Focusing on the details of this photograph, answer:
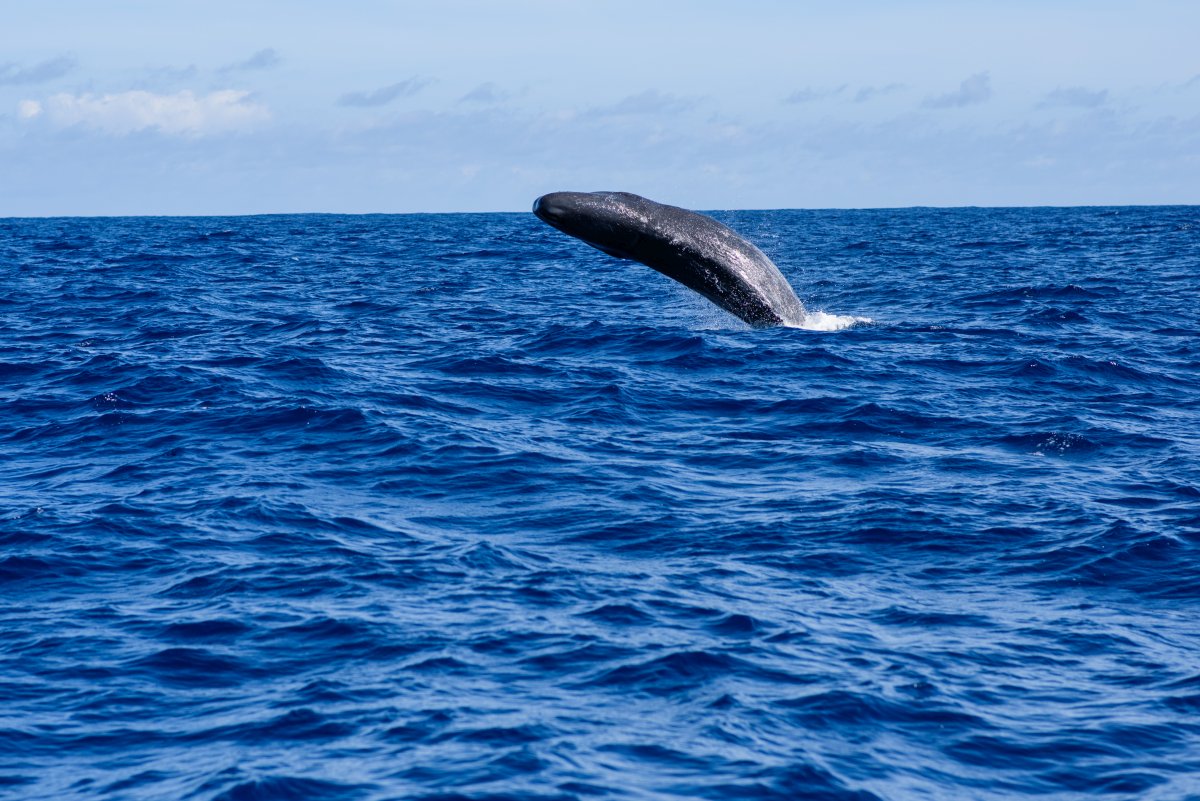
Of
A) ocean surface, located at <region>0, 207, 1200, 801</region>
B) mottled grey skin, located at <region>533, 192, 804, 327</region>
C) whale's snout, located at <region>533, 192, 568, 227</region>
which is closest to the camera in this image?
ocean surface, located at <region>0, 207, 1200, 801</region>

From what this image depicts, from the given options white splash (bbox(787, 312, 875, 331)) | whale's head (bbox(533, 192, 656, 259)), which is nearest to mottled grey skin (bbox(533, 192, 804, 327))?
whale's head (bbox(533, 192, 656, 259))

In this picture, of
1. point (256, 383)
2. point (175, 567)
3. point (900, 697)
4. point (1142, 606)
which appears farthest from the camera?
point (256, 383)

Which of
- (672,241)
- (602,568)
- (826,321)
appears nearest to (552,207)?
(672,241)

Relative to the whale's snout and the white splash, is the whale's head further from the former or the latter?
the white splash

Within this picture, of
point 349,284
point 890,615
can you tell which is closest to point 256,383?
point 890,615

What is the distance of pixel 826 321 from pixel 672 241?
35.5 ft

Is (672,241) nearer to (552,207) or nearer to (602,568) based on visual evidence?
(552,207)

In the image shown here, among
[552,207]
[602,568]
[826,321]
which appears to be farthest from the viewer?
[826,321]

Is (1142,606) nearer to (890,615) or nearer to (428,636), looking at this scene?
(890,615)

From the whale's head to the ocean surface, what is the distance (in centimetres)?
296

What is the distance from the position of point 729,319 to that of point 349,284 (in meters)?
18.9

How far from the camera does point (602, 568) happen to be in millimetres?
14562

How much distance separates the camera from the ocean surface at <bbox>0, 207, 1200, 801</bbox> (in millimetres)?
10336

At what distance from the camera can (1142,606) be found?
13.8m
